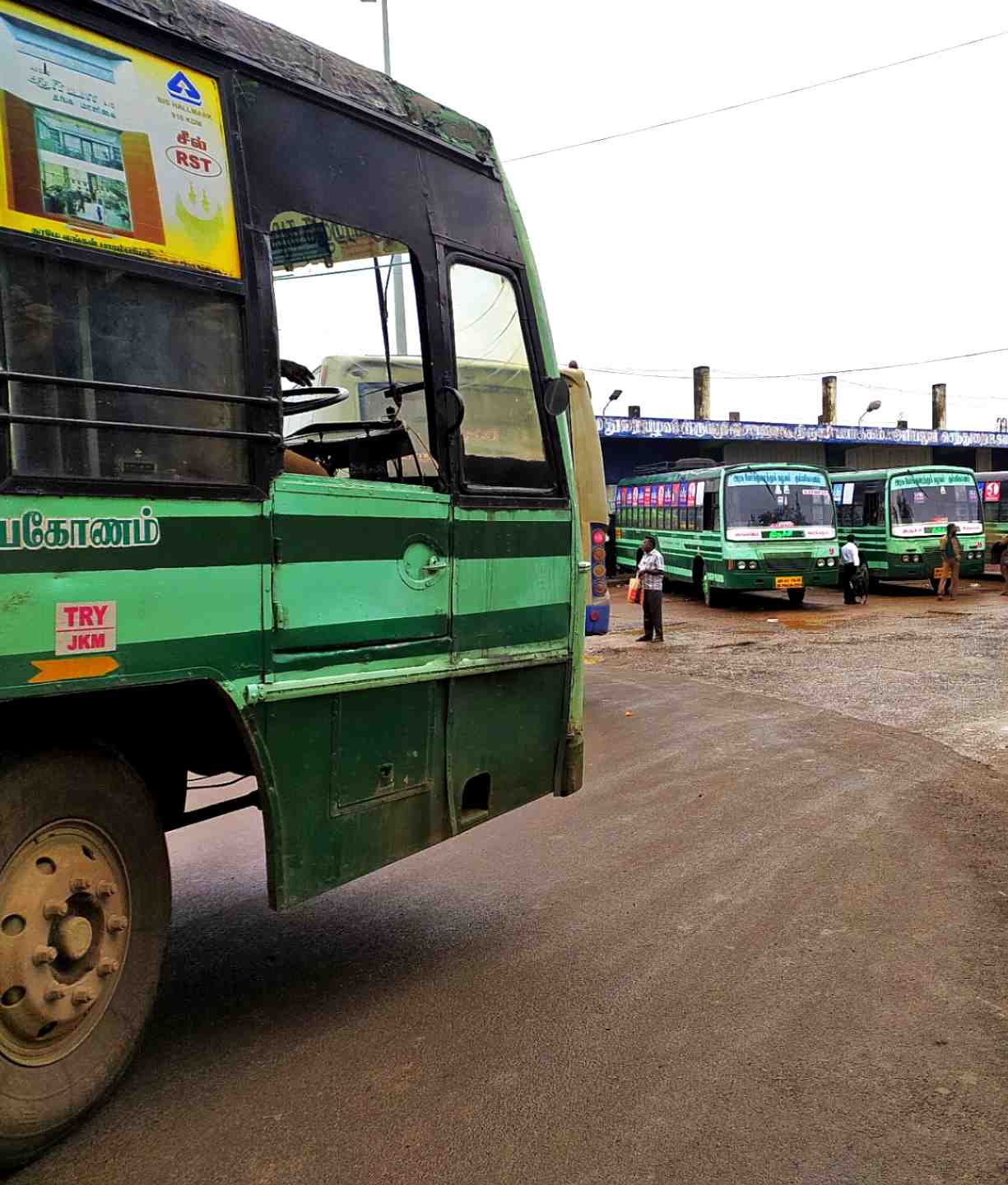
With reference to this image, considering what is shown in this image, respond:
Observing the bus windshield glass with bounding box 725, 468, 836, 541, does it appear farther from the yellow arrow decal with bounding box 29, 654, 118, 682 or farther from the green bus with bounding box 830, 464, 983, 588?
the yellow arrow decal with bounding box 29, 654, 118, 682

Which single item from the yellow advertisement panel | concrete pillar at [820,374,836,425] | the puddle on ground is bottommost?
the puddle on ground

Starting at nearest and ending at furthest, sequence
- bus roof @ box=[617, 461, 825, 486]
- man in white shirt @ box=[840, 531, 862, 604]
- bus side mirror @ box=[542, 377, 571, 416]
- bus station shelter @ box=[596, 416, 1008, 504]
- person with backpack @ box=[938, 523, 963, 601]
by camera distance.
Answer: bus side mirror @ box=[542, 377, 571, 416]
bus roof @ box=[617, 461, 825, 486]
man in white shirt @ box=[840, 531, 862, 604]
person with backpack @ box=[938, 523, 963, 601]
bus station shelter @ box=[596, 416, 1008, 504]

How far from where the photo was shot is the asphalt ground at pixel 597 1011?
301 cm

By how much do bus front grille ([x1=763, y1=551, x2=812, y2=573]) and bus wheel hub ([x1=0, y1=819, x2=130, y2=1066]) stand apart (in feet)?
65.5

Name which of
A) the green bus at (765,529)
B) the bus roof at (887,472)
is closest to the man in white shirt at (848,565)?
the green bus at (765,529)

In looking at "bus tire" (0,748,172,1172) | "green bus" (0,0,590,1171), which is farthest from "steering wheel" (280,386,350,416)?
"bus tire" (0,748,172,1172)

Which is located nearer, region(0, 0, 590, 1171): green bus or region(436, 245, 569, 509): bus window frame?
region(0, 0, 590, 1171): green bus

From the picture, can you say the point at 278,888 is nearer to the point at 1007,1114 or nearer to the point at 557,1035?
the point at 557,1035

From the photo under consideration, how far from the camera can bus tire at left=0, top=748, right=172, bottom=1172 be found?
2.82 m

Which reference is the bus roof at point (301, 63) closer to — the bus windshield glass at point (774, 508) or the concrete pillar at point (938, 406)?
the bus windshield glass at point (774, 508)

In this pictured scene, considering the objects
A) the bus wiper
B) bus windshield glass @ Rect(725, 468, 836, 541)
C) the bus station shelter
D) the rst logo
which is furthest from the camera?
the bus station shelter

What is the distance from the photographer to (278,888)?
3400 millimetres

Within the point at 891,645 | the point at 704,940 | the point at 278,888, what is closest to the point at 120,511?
the point at 278,888

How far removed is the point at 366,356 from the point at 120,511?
1.84 meters
